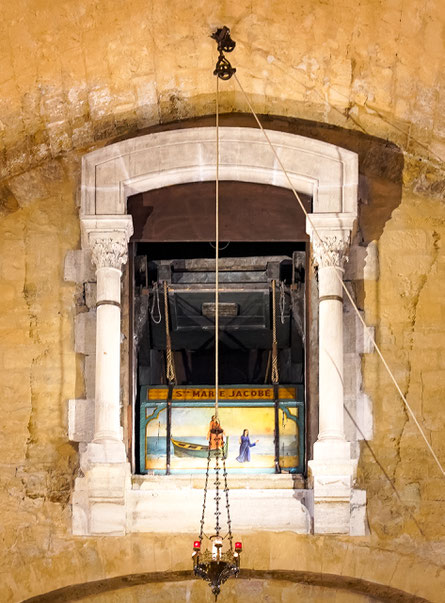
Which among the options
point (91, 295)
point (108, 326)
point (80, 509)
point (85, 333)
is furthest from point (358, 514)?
point (91, 295)

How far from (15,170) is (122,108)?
77 cm

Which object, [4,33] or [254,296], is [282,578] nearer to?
[254,296]

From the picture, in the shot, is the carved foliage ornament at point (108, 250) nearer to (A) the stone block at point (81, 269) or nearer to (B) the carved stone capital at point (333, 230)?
(A) the stone block at point (81, 269)

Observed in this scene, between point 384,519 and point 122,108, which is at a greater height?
point 122,108

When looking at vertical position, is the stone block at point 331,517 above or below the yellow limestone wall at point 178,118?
below

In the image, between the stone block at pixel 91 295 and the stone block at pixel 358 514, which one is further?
the stone block at pixel 91 295

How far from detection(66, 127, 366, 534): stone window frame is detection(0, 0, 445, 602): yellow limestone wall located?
0.14 metres

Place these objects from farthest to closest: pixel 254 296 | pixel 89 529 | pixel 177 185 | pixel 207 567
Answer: pixel 254 296, pixel 177 185, pixel 89 529, pixel 207 567

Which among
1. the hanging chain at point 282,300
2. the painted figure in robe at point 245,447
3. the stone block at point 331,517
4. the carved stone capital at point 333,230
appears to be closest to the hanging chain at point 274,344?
the hanging chain at point 282,300

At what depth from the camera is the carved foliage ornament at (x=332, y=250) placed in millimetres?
7895

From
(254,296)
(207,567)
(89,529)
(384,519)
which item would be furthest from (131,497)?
(254,296)

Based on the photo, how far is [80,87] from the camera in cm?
798

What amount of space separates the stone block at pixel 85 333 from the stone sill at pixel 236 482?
819 mm

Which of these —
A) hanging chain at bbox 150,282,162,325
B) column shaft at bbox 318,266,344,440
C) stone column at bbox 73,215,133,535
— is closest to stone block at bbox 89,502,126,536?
stone column at bbox 73,215,133,535
